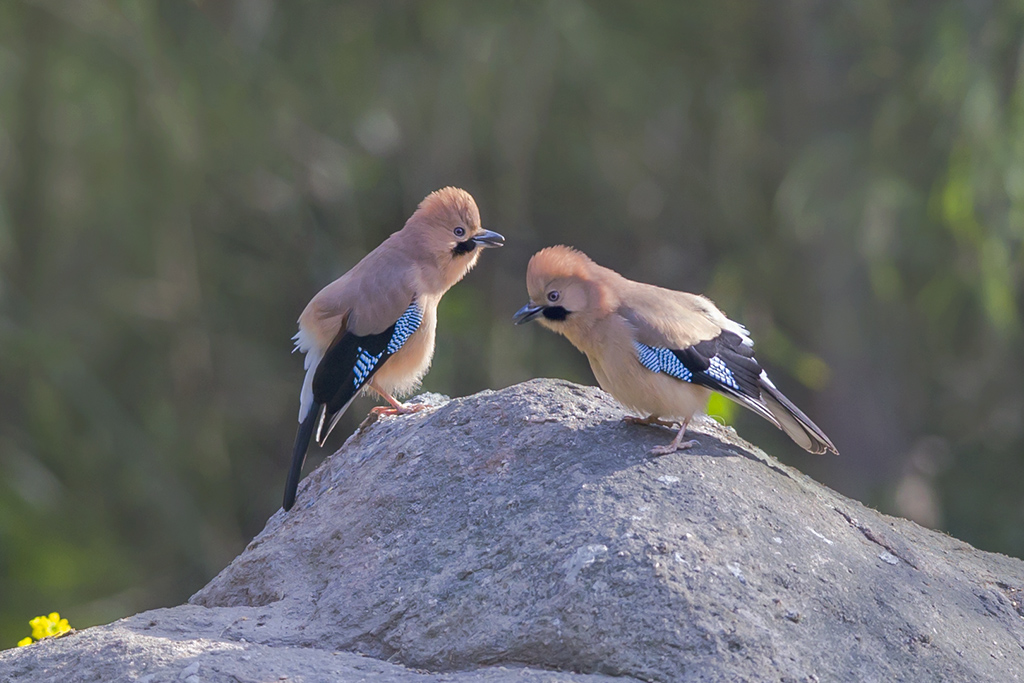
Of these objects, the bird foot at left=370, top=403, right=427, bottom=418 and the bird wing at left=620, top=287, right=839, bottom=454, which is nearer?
the bird wing at left=620, top=287, right=839, bottom=454

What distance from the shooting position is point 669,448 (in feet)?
14.5

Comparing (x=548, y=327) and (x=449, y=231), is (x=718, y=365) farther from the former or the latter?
(x=449, y=231)

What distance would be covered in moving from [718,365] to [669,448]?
0.50 metres

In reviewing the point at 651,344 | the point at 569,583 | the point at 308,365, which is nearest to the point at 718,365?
the point at 651,344

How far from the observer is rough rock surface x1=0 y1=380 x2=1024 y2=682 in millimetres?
3611

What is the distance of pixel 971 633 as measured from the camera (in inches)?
159

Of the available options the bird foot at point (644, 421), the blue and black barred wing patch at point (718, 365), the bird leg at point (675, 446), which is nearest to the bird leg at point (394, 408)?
the bird foot at point (644, 421)

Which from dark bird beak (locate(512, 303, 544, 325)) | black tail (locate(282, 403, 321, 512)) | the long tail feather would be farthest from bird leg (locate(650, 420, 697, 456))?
black tail (locate(282, 403, 321, 512))

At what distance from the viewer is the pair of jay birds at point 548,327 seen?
464 cm

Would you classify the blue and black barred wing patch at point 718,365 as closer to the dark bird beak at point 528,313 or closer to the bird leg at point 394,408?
the dark bird beak at point 528,313

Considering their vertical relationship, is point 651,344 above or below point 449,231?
below

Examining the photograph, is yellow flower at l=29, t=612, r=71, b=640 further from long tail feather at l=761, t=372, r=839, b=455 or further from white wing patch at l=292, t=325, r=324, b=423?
long tail feather at l=761, t=372, r=839, b=455

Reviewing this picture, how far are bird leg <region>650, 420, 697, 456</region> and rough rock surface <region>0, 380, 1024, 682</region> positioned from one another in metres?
0.04

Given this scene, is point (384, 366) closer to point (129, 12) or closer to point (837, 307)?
point (129, 12)
